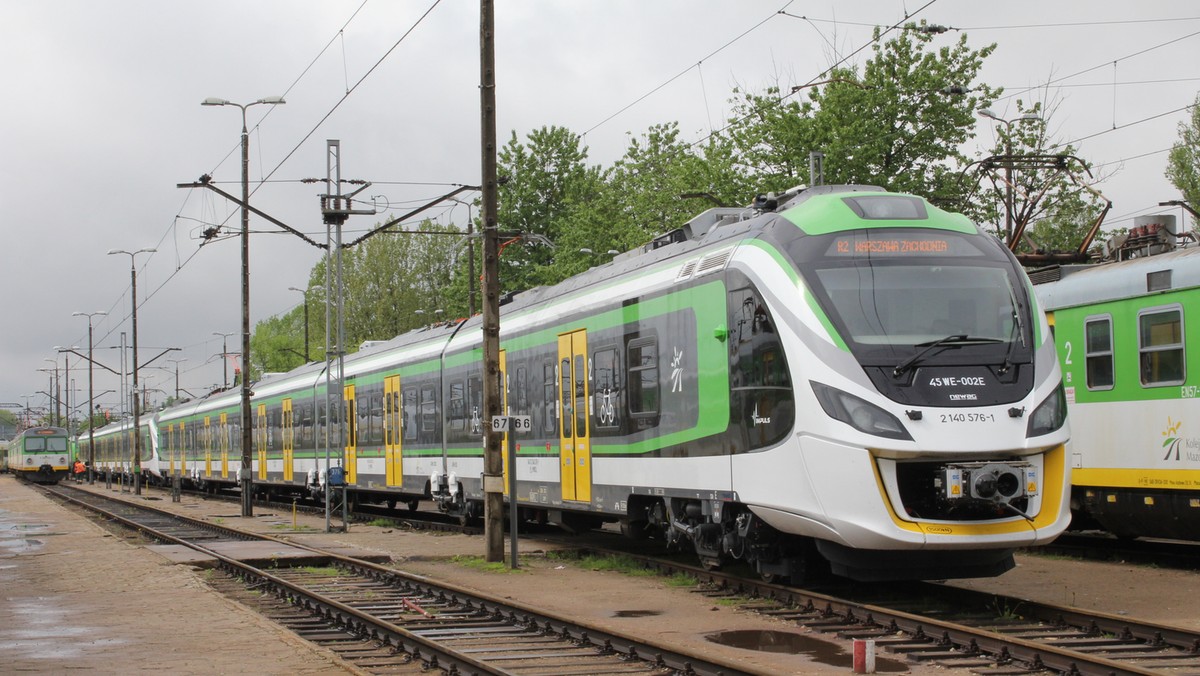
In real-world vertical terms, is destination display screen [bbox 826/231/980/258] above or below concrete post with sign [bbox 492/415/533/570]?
above

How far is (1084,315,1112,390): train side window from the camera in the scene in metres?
16.5

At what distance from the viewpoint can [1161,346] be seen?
1556 centimetres

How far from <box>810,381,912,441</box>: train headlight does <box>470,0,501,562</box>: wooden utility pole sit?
7169 millimetres

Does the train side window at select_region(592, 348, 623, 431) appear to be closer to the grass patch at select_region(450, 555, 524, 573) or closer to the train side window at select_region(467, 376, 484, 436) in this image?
the grass patch at select_region(450, 555, 524, 573)

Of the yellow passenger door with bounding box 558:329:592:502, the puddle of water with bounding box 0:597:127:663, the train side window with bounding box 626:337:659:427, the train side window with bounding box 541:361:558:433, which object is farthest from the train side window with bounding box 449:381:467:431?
the puddle of water with bounding box 0:597:127:663

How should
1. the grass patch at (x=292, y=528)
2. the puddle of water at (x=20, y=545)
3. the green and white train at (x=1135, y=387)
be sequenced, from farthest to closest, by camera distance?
the grass patch at (x=292, y=528) < the puddle of water at (x=20, y=545) < the green and white train at (x=1135, y=387)

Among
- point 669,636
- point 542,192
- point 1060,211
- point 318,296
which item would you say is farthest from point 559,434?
point 318,296

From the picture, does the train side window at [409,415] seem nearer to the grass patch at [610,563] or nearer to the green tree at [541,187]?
the grass patch at [610,563]

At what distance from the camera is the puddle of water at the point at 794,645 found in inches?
397

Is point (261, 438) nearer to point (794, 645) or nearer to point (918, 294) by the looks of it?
point (918, 294)

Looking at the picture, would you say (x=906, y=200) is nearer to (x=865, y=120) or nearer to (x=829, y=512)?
(x=829, y=512)

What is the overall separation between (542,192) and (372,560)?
48827 mm

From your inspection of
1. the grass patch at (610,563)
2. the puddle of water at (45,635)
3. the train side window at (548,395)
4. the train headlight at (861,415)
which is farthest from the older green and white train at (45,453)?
the train headlight at (861,415)

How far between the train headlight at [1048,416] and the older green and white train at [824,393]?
22mm
